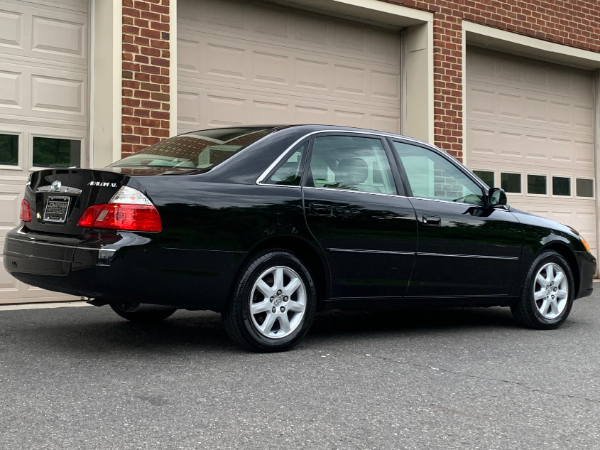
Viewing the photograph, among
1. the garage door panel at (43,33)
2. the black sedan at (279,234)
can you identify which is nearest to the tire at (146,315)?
the black sedan at (279,234)

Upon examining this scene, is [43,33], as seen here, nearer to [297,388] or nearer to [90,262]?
[90,262]

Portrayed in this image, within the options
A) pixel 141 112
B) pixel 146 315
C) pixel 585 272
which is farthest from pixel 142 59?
pixel 585 272

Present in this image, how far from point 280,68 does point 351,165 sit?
436cm

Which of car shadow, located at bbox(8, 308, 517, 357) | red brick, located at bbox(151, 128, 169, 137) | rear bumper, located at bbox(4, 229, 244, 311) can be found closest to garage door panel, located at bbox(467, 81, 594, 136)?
car shadow, located at bbox(8, 308, 517, 357)

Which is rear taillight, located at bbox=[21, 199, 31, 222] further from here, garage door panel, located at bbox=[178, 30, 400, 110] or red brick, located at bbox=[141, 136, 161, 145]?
garage door panel, located at bbox=[178, 30, 400, 110]

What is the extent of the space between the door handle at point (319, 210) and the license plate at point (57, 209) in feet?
5.00

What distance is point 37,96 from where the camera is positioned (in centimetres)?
824

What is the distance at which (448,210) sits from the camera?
6266 mm

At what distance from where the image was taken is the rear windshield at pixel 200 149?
538cm

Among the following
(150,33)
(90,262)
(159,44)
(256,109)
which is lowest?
(90,262)

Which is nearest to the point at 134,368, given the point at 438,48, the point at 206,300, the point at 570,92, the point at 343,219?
the point at 206,300

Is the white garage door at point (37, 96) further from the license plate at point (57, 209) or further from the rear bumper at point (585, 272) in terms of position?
the rear bumper at point (585, 272)

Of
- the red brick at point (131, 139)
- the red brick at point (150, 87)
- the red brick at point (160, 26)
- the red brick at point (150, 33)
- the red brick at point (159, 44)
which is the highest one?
the red brick at point (160, 26)

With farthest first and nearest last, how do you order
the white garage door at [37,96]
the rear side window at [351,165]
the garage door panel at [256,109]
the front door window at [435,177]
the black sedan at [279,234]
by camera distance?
the garage door panel at [256,109] < the white garage door at [37,96] < the front door window at [435,177] < the rear side window at [351,165] < the black sedan at [279,234]
